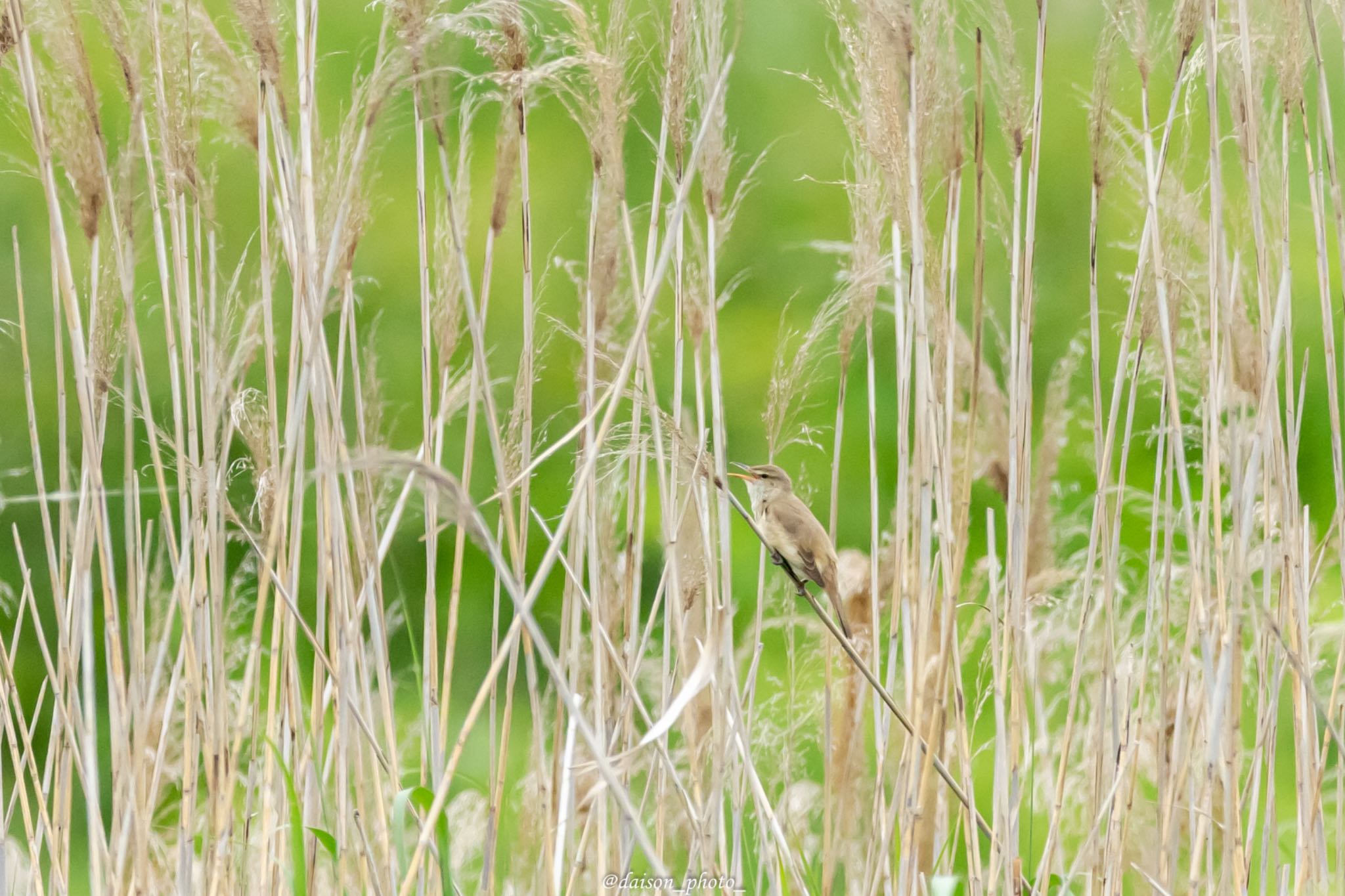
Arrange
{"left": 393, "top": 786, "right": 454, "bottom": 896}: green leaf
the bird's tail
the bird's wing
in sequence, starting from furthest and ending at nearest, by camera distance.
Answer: the bird's wing < the bird's tail < {"left": 393, "top": 786, "right": 454, "bottom": 896}: green leaf

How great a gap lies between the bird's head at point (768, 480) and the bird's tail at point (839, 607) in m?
0.23

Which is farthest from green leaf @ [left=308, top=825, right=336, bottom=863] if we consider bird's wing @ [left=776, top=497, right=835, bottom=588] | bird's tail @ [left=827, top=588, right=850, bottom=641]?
Result: bird's wing @ [left=776, top=497, right=835, bottom=588]

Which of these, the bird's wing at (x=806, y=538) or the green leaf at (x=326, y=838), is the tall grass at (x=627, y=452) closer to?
the green leaf at (x=326, y=838)

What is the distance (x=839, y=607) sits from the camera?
225 cm

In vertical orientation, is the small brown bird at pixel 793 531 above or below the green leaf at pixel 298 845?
above

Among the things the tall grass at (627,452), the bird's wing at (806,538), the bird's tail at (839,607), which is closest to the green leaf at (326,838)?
the tall grass at (627,452)

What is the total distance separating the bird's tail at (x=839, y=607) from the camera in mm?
2213

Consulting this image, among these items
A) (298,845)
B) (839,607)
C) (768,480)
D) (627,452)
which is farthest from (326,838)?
(768,480)

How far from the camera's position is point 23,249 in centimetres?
435

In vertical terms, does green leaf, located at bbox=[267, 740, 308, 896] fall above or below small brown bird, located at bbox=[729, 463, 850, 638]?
below

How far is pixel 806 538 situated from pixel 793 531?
0.04 m

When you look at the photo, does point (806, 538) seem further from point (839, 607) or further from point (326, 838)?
point (326, 838)

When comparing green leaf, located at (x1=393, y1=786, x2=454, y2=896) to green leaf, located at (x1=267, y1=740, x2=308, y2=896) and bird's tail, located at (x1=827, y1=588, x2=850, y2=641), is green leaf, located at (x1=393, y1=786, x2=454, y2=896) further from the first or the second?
bird's tail, located at (x1=827, y1=588, x2=850, y2=641)

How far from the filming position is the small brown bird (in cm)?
233
